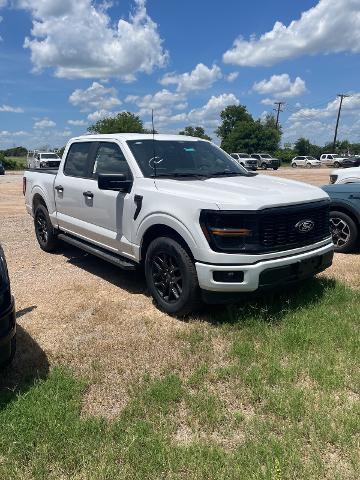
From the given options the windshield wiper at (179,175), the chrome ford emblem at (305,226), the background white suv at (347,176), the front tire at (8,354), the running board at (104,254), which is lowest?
the front tire at (8,354)

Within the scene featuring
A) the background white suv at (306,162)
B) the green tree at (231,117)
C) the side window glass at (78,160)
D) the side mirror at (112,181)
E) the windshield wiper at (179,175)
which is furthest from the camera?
the green tree at (231,117)

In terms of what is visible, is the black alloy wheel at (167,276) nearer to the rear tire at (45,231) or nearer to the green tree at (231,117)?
the rear tire at (45,231)

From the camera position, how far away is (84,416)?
305 cm

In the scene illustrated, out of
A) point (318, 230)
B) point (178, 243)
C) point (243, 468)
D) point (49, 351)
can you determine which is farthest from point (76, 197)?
point (243, 468)

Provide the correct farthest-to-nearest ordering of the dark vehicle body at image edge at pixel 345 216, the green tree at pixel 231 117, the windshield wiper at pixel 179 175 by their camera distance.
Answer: the green tree at pixel 231 117, the dark vehicle body at image edge at pixel 345 216, the windshield wiper at pixel 179 175

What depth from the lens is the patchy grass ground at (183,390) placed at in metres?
2.59

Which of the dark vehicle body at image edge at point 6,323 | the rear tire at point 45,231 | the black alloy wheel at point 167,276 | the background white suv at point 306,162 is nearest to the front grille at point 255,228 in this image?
the black alloy wheel at point 167,276

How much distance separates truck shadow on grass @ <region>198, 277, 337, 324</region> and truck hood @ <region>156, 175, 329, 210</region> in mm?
867

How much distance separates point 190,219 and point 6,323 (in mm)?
1850

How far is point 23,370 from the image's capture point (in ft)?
12.0

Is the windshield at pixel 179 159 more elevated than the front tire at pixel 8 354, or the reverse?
the windshield at pixel 179 159

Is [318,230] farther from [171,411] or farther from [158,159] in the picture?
[171,411]

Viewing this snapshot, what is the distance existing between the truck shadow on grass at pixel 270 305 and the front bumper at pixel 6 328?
6.41 ft

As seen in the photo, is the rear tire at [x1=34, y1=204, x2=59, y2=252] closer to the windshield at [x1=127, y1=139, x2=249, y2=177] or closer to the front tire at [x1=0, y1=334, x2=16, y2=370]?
the windshield at [x1=127, y1=139, x2=249, y2=177]
